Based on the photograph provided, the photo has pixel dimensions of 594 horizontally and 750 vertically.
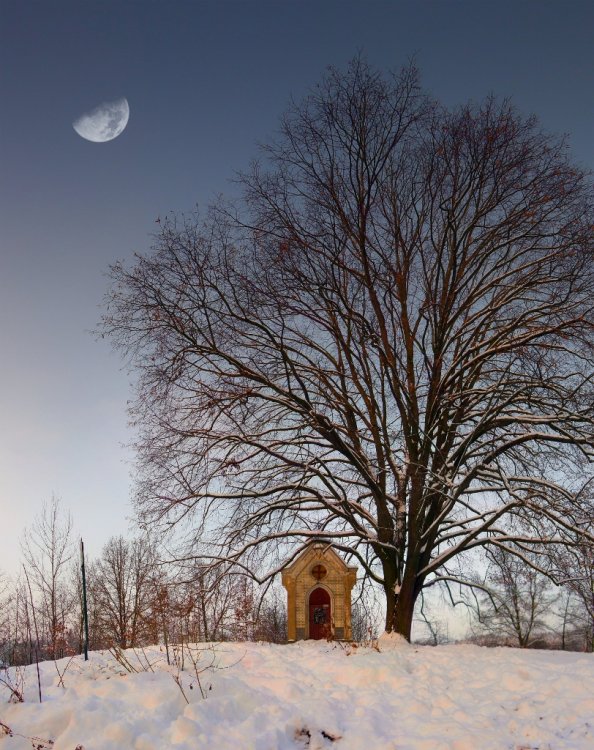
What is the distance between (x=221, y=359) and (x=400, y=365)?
3.23 m

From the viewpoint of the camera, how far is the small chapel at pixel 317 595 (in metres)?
18.6

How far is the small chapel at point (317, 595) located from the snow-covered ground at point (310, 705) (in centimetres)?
1154

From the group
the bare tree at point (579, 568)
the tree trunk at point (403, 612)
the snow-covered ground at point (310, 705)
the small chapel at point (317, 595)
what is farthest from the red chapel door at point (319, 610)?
the snow-covered ground at point (310, 705)

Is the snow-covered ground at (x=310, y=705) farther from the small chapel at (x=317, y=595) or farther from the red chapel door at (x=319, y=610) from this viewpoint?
the red chapel door at (x=319, y=610)

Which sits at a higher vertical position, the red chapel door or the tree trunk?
the tree trunk

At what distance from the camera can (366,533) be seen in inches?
386

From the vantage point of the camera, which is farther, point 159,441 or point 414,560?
point 159,441

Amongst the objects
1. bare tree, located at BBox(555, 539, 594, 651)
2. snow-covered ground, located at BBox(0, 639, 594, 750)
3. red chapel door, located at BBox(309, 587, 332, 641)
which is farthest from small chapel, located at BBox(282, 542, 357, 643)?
snow-covered ground, located at BBox(0, 639, 594, 750)

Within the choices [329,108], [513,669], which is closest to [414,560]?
[513,669]

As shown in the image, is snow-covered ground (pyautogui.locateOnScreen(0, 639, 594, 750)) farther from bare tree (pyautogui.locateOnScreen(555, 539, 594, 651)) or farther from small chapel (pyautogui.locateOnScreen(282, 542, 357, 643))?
small chapel (pyautogui.locateOnScreen(282, 542, 357, 643))

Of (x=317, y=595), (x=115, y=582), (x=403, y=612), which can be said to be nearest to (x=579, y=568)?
(x=403, y=612)

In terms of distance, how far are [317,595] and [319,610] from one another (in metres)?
0.44

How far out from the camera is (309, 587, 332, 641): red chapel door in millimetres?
18672

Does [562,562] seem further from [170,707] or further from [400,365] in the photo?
[170,707]
